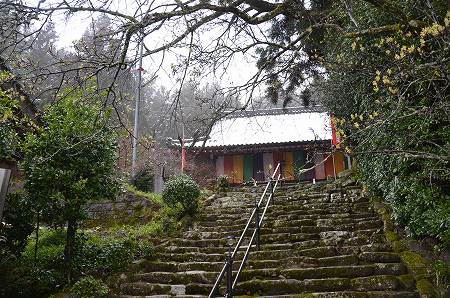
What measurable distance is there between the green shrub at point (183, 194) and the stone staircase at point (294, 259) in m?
0.48

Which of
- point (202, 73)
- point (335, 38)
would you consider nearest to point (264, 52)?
point (335, 38)

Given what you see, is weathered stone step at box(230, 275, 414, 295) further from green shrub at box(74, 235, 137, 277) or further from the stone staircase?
green shrub at box(74, 235, 137, 277)

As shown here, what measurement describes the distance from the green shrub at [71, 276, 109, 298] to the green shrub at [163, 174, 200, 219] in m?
3.87

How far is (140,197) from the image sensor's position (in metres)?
12.4

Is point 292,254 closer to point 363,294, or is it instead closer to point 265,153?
point 363,294

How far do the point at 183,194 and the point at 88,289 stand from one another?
4.10 meters

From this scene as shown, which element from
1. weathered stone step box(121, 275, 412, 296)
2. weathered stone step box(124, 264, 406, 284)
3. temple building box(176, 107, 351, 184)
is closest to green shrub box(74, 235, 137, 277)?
weathered stone step box(124, 264, 406, 284)

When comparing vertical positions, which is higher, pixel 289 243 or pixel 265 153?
pixel 265 153

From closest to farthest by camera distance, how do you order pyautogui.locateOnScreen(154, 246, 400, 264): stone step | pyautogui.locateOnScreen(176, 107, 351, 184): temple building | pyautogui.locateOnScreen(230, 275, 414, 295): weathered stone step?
1. pyautogui.locateOnScreen(230, 275, 414, 295): weathered stone step
2. pyautogui.locateOnScreen(154, 246, 400, 264): stone step
3. pyautogui.locateOnScreen(176, 107, 351, 184): temple building

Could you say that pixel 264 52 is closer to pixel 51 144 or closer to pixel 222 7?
pixel 222 7

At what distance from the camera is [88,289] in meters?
6.17

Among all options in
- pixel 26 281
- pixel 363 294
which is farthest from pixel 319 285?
pixel 26 281

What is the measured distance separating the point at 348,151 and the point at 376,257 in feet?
10.1

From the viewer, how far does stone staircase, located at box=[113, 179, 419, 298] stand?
5.89 m
